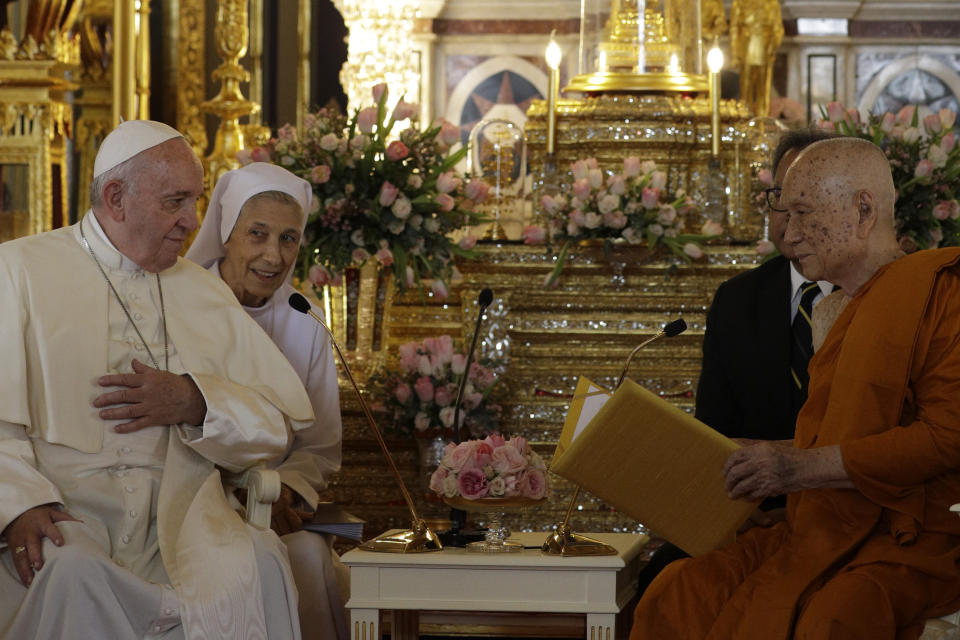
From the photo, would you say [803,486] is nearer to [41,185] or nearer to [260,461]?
[260,461]

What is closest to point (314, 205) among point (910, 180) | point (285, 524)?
point (285, 524)

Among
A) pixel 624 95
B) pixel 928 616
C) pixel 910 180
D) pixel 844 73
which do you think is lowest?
pixel 928 616

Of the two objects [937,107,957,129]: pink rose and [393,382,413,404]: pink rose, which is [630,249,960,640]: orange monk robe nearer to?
[393,382,413,404]: pink rose

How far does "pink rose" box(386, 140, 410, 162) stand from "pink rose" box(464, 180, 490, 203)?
0.29m

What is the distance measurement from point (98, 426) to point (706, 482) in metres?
1.52

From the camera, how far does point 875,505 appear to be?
10.9ft

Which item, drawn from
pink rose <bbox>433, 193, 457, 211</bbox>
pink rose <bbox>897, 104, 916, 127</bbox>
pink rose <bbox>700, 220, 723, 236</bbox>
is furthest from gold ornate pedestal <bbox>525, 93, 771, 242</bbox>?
pink rose <bbox>433, 193, 457, 211</bbox>

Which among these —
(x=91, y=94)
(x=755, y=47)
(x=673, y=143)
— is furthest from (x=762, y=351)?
(x=755, y=47)

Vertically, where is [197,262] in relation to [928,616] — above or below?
above

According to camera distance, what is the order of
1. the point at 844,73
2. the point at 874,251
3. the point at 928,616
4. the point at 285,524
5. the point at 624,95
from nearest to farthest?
the point at 928,616 < the point at 874,251 < the point at 285,524 < the point at 624,95 < the point at 844,73

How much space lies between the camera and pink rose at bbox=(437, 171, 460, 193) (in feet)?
17.8

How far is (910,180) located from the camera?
5.41 m

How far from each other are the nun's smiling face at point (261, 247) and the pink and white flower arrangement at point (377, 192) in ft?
2.71

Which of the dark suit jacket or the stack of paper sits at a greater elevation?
the dark suit jacket
